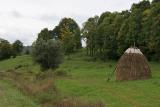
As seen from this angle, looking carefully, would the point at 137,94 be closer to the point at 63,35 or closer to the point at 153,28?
the point at 153,28

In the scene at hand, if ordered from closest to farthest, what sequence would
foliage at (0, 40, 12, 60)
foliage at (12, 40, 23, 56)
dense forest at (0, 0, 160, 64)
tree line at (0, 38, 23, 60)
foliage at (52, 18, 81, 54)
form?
dense forest at (0, 0, 160, 64)
foliage at (52, 18, 81, 54)
foliage at (0, 40, 12, 60)
tree line at (0, 38, 23, 60)
foliage at (12, 40, 23, 56)

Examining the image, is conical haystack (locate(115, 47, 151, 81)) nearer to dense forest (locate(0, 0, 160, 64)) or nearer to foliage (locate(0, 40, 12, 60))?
dense forest (locate(0, 0, 160, 64))

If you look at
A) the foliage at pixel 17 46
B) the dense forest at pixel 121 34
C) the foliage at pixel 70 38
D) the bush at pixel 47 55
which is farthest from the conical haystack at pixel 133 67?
the foliage at pixel 17 46

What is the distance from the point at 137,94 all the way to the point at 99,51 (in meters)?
77.3

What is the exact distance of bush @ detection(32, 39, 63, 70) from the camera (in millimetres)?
83625

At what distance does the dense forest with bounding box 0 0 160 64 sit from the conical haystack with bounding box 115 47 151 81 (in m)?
13.0

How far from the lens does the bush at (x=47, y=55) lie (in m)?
83.6

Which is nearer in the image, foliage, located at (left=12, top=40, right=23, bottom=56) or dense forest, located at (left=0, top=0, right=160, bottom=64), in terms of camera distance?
dense forest, located at (left=0, top=0, right=160, bottom=64)

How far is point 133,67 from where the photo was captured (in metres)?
57.4

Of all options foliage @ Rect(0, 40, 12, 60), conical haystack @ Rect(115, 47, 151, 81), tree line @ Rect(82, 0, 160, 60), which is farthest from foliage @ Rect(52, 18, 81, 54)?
conical haystack @ Rect(115, 47, 151, 81)

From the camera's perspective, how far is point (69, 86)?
49.8 metres

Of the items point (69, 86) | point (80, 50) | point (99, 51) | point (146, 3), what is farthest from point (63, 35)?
point (69, 86)

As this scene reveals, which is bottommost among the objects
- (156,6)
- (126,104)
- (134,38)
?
(126,104)

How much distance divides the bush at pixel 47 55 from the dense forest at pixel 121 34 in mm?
2396
